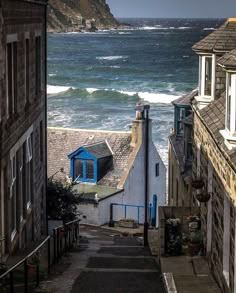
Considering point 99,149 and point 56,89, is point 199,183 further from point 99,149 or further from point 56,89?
point 56,89

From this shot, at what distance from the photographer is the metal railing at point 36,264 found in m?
14.3

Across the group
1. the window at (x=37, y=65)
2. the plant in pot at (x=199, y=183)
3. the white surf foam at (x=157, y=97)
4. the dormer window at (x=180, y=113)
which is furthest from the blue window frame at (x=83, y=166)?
the white surf foam at (x=157, y=97)

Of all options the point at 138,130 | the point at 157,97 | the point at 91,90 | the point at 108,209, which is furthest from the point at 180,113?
the point at 91,90

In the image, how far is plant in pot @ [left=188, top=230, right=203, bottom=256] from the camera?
721 inches

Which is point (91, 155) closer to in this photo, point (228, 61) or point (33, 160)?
point (33, 160)

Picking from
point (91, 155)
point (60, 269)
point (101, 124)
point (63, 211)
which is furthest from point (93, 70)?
point (60, 269)

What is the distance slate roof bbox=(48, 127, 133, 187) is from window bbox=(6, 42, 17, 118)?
17.5 m

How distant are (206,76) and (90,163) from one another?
15883 millimetres

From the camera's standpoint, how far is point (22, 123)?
18.8m

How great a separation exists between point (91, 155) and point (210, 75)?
15.6 metres

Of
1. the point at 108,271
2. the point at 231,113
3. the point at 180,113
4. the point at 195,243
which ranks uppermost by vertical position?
the point at 231,113

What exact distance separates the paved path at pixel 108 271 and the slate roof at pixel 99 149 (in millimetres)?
10318

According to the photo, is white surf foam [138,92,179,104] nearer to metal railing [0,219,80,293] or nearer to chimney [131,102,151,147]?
chimney [131,102,151,147]

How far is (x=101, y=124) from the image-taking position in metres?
71.1
